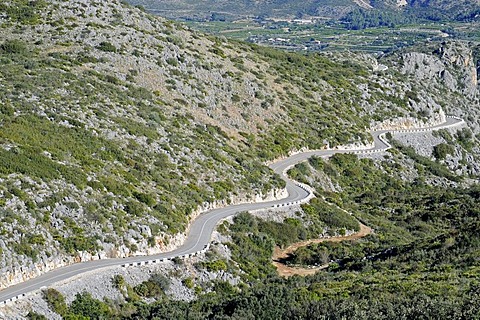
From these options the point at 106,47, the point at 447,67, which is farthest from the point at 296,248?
the point at 447,67

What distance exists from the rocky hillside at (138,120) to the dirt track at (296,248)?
19.7 feet

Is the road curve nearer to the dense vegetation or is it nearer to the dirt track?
the dense vegetation

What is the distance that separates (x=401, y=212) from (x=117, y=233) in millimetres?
37016

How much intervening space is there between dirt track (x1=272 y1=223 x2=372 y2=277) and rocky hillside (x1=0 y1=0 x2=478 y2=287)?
6.02 metres

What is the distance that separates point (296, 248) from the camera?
55.6 meters

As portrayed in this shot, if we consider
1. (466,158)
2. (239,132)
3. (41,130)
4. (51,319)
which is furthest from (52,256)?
(466,158)

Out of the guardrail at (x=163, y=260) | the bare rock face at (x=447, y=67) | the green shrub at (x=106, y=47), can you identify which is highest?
the green shrub at (x=106, y=47)

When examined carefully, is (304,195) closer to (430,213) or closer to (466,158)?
(430,213)

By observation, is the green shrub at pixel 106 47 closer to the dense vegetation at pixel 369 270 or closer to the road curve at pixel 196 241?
the road curve at pixel 196 241

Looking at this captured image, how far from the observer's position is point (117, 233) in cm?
4247

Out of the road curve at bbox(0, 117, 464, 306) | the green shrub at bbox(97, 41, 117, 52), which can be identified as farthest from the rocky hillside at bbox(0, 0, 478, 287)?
the road curve at bbox(0, 117, 464, 306)

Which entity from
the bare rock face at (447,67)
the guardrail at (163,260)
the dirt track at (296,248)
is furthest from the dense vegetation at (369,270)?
the bare rock face at (447,67)

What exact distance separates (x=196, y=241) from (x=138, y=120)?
18.6 meters

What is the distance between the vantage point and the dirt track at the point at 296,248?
164ft
